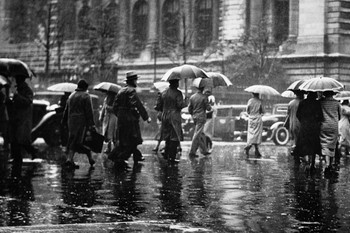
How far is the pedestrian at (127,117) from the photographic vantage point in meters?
17.1

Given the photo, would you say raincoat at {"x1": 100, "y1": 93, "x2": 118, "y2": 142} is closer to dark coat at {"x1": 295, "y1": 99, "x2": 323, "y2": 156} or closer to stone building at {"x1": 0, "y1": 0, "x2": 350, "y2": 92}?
dark coat at {"x1": 295, "y1": 99, "x2": 323, "y2": 156}

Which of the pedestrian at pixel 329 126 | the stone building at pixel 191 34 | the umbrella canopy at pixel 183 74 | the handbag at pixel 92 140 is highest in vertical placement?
the stone building at pixel 191 34

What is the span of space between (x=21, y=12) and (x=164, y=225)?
5959 centimetres

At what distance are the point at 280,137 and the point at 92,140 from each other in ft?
44.8

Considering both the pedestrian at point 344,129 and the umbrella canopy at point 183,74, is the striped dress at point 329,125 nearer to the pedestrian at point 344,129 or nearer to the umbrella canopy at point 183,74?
the umbrella canopy at point 183,74

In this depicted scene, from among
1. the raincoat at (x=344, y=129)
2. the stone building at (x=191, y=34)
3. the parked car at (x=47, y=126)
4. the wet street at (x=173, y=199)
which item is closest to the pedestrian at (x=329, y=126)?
the wet street at (x=173, y=199)

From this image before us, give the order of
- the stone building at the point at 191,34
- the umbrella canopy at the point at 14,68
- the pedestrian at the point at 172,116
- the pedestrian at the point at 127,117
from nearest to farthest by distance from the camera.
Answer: the pedestrian at the point at 127,117 → the umbrella canopy at the point at 14,68 → the pedestrian at the point at 172,116 → the stone building at the point at 191,34

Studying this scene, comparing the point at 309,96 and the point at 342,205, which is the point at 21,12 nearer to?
the point at 309,96

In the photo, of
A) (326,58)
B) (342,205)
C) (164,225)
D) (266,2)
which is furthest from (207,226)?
(266,2)

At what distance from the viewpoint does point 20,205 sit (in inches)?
419

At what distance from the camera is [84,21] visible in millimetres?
60312

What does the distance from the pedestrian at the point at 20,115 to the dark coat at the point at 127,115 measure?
157 centimetres

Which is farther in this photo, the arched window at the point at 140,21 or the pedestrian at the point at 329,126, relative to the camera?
the arched window at the point at 140,21

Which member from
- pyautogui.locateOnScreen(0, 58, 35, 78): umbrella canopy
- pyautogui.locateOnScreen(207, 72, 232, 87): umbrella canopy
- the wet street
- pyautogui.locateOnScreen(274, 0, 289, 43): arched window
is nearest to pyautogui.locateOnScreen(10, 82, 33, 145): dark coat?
the wet street
